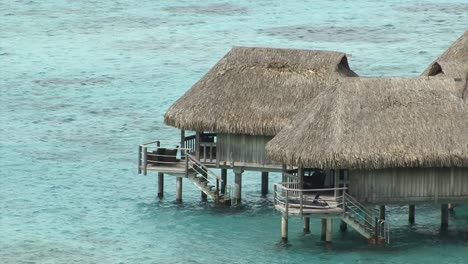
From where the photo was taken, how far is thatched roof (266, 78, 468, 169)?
5741 cm

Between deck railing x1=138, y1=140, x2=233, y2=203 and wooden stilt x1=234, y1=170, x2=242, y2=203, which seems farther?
wooden stilt x1=234, y1=170, x2=242, y2=203

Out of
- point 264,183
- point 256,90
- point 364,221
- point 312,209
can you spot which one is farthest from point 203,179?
point 312,209

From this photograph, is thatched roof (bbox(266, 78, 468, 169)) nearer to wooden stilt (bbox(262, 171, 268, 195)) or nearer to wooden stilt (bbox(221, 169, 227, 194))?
wooden stilt (bbox(221, 169, 227, 194))

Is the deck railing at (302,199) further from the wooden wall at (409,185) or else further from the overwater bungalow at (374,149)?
the wooden wall at (409,185)

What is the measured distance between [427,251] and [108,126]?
30285mm

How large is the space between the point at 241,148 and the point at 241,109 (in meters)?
1.52

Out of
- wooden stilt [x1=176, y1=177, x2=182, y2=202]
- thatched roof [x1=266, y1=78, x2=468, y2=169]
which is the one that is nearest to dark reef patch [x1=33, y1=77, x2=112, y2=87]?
wooden stilt [x1=176, y1=177, x2=182, y2=202]

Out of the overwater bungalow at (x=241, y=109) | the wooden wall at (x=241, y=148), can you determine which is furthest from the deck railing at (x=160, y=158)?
the wooden wall at (x=241, y=148)

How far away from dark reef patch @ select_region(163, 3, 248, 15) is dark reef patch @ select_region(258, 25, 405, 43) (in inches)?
362

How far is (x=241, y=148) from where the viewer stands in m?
63.7

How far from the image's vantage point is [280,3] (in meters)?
134

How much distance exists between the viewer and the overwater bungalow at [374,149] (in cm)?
5734

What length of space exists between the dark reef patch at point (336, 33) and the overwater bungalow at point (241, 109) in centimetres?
4770

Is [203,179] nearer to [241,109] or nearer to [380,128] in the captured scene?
[241,109]
